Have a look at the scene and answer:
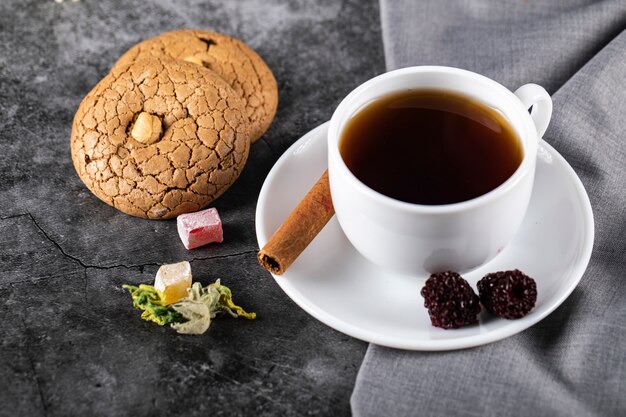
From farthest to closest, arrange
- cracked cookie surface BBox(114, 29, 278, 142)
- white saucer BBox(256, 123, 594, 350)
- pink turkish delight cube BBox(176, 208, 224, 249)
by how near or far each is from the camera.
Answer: cracked cookie surface BBox(114, 29, 278, 142) → pink turkish delight cube BBox(176, 208, 224, 249) → white saucer BBox(256, 123, 594, 350)

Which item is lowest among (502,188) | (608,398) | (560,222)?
(608,398)

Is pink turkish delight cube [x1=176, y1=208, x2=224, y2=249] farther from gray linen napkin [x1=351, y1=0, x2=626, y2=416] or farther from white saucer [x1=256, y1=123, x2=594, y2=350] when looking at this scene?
gray linen napkin [x1=351, y1=0, x2=626, y2=416]

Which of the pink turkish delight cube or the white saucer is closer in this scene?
the white saucer

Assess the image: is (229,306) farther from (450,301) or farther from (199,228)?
(450,301)

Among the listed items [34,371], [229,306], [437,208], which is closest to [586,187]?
[437,208]

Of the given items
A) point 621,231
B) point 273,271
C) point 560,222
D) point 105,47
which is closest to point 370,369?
point 273,271

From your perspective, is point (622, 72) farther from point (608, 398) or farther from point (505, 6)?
point (608, 398)

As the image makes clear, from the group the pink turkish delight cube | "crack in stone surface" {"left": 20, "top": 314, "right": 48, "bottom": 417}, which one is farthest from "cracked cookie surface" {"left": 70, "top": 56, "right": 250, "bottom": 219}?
"crack in stone surface" {"left": 20, "top": 314, "right": 48, "bottom": 417}
